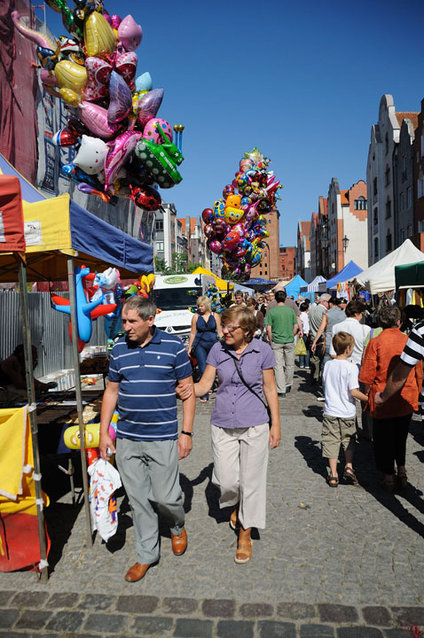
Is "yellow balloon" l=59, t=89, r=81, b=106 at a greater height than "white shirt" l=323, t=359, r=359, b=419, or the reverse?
"yellow balloon" l=59, t=89, r=81, b=106

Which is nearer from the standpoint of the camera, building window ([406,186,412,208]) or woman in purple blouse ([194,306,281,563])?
woman in purple blouse ([194,306,281,563])

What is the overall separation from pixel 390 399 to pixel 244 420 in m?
1.73

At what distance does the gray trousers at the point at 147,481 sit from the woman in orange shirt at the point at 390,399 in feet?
7.04

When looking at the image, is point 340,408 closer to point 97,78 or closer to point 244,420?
point 244,420

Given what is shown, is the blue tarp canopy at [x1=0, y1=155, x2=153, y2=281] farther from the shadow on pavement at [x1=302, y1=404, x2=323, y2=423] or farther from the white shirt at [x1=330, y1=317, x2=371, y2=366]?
the shadow on pavement at [x1=302, y1=404, x2=323, y2=423]

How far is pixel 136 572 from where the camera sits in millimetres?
3438

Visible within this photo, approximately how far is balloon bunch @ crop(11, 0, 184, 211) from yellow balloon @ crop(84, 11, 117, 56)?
0.05ft

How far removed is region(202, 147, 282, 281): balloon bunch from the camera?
15.5m

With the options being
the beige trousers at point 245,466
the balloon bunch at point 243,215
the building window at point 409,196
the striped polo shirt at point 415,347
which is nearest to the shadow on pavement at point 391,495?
the beige trousers at point 245,466

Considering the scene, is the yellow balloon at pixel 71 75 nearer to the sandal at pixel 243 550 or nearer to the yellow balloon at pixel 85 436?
the yellow balloon at pixel 85 436

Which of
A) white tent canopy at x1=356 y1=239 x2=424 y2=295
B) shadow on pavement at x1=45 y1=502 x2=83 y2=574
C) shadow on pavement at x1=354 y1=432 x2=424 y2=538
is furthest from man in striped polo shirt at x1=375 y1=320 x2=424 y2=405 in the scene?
white tent canopy at x1=356 y1=239 x2=424 y2=295

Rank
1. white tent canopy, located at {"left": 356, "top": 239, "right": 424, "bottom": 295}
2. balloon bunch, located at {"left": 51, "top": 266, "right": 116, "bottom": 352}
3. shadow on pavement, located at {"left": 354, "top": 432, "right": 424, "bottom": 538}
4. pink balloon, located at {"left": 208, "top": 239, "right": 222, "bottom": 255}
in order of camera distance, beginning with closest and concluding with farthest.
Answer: shadow on pavement, located at {"left": 354, "top": 432, "right": 424, "bottom": 538}, balloon bunch, located at {"left": 51, "top": 266, "right": 116, "bottom": 352}, white tent canopy, located at {"left": 356, "top": 239, "right": 424, "bottom": 295}, pink balloon, located at {"left": 208, "top": 239, "right": 222, "bottom": 255}

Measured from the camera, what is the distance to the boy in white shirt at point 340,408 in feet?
16.4

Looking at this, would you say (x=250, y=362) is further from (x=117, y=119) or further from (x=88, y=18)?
(x=88, y=18)
